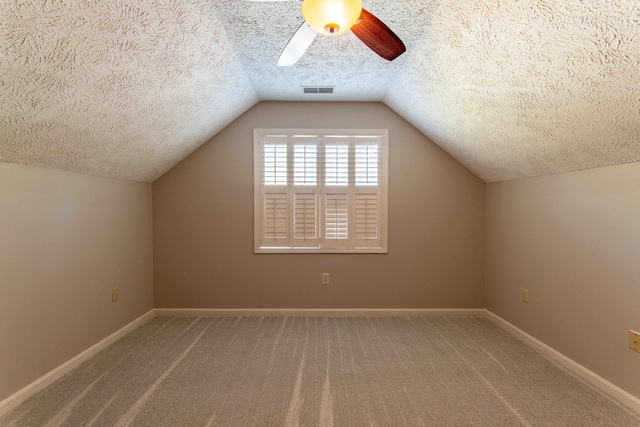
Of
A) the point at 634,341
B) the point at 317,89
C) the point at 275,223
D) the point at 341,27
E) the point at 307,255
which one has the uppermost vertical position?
the point at 317,89

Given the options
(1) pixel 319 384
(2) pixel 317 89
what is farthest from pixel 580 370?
(2) pixel 317 89

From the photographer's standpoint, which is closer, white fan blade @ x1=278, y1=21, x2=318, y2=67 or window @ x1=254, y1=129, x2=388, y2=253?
white fan blade @ x1=278, y1=21, x2=318, y2=67

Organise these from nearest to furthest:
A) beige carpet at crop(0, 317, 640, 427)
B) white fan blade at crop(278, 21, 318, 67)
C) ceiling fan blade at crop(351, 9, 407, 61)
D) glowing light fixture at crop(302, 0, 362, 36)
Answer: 1. glowing light fixture at crop(302, 0, 362, 36)
2. ceiling fan blade at crop(351, 9, 407, 61)
3. white fan blade at crop(278, 21, 318, 67)
4. beige carpet at crop(0, 317, 640, 427)

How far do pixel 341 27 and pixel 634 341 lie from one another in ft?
8.12

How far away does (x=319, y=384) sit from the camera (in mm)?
2135

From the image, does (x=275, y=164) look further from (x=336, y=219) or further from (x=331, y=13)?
(x=331, y=13)

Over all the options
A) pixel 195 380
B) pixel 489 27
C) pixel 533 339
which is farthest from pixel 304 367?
pixel 489 27

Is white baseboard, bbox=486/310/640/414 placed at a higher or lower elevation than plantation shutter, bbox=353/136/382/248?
lower

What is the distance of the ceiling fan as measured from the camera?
116 cm

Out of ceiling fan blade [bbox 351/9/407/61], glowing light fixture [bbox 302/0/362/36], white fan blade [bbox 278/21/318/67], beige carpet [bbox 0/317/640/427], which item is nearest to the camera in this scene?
glowing light fixture [bbox 302/0/362/36]

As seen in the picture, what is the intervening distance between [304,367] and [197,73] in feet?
7.59

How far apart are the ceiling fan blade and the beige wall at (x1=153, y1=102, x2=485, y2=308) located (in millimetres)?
1942

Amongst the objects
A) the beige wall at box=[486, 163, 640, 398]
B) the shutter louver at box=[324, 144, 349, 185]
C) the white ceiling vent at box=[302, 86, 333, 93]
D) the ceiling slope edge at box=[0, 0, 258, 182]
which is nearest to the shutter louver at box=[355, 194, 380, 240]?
the shutter louver at box=[324, 144, 349, 185]

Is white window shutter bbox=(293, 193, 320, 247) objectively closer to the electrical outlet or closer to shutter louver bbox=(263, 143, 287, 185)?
shutter louver bbox=(263, 143, 287, 185)
